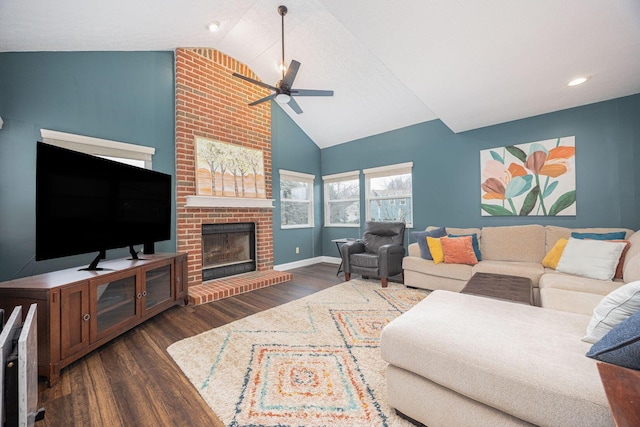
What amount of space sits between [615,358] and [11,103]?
436 cm

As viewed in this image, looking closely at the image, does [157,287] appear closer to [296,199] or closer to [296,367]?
[296,367]

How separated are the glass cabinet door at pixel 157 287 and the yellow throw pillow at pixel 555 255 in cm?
416

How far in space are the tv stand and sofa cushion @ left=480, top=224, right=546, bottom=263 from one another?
3946 millimetres

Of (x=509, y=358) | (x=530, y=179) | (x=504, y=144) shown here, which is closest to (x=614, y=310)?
(x=509, y=358)

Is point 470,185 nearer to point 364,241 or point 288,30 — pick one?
point 364,241

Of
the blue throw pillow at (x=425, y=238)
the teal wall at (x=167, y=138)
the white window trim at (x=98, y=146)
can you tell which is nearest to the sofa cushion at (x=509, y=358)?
the blue throw pillow at (x=425, y=238)

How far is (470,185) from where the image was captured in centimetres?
390

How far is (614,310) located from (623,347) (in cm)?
27

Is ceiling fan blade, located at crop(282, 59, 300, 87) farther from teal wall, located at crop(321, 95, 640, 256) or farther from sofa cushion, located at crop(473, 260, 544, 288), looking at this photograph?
sofa cushion, located at crop(473, 260, 544, 288)

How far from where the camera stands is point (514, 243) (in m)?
3.22

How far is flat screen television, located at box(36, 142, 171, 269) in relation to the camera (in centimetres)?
176

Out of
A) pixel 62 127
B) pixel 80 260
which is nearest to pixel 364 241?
pixel 80 260

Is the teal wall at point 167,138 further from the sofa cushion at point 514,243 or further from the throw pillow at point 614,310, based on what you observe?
the throw pillow at point 614,310

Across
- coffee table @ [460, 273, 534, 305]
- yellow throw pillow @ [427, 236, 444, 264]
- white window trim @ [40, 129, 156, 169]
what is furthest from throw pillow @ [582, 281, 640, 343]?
white window trim @ [40, 129, 156, 169]
